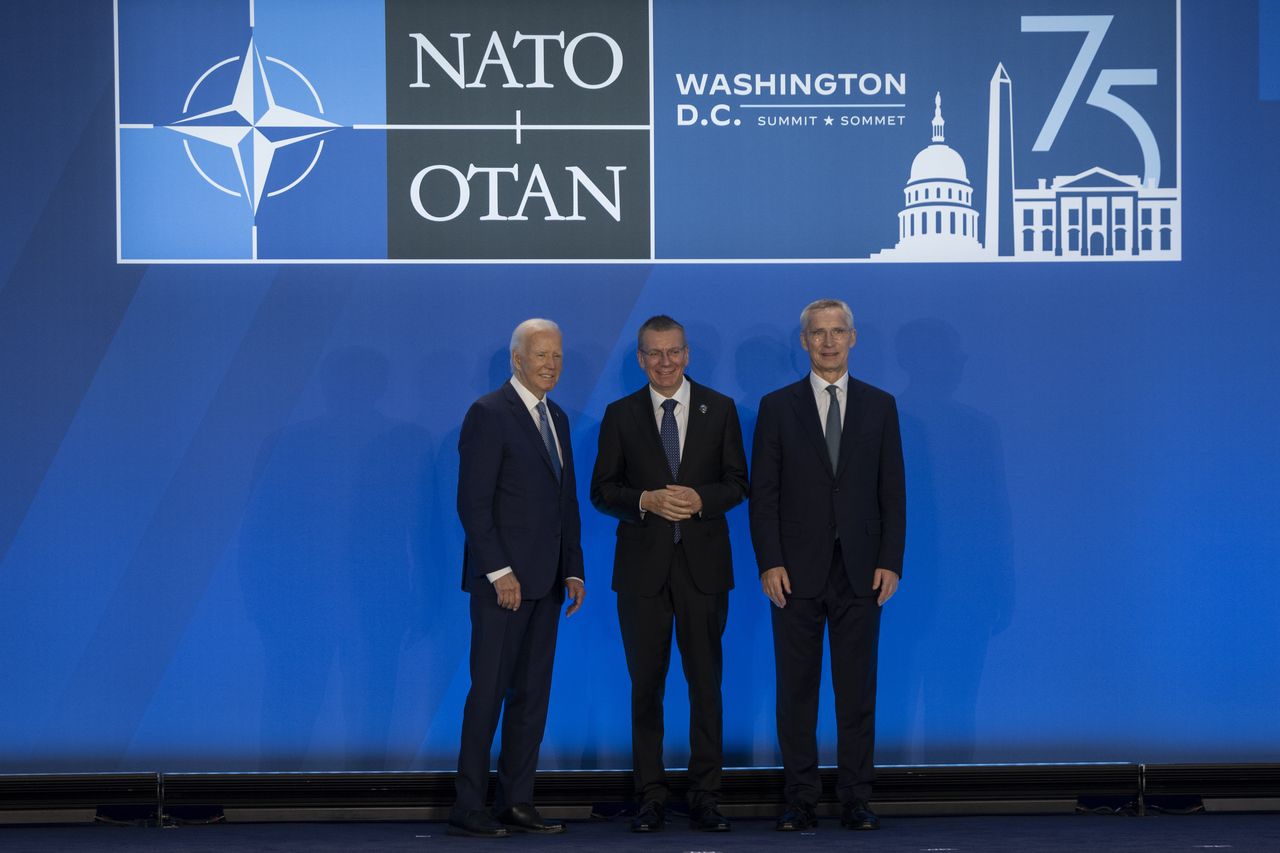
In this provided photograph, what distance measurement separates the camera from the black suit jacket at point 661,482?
4.50 metres

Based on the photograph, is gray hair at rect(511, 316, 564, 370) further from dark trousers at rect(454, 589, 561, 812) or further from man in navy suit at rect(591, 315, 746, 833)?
dark trousers at rect(454, 589, 561, 812)

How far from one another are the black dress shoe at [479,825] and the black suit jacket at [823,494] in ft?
4.29

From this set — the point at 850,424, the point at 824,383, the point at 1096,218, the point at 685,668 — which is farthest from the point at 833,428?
the point at 1096,218

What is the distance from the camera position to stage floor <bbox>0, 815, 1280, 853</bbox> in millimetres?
4266

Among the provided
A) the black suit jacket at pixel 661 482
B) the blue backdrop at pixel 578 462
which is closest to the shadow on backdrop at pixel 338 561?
the blue backdrop at pixel 578 462

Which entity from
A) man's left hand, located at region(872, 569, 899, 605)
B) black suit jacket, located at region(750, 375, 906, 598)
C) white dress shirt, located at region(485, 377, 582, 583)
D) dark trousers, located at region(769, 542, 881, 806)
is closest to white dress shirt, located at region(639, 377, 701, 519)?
black suit jacket, located at region(750, 375, 906, 598)

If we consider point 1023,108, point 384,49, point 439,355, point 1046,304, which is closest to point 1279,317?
point 1046,304

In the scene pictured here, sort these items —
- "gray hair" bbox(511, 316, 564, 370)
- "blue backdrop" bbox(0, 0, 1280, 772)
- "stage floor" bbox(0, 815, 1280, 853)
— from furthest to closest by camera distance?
"blue backdrop" bbox(0, 0, 1280, 772) → "gray hair" bbox(511, 316, 564, 370) → "stage floor" bbox(0, 815, 1280, 853)

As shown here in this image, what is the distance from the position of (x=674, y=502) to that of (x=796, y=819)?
3.94 ft

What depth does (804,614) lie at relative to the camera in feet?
14.8

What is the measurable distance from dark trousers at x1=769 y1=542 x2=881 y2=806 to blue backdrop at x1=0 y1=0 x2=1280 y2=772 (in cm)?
50

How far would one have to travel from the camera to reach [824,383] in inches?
182

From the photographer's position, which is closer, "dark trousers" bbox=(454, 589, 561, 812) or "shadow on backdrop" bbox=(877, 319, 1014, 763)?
"dark trousers" bbox=(454, 589, 561, 812)

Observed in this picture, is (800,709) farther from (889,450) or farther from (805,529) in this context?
(889,450)
